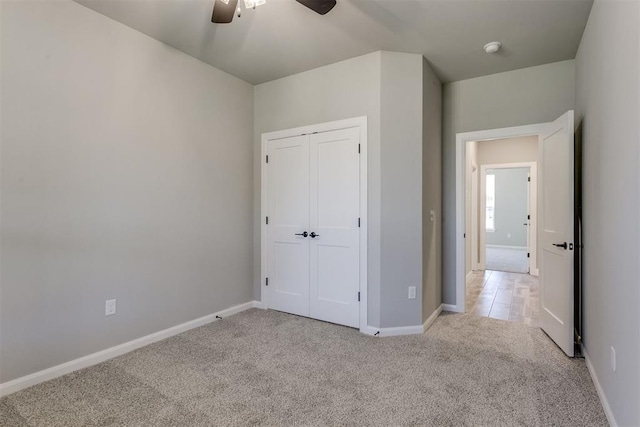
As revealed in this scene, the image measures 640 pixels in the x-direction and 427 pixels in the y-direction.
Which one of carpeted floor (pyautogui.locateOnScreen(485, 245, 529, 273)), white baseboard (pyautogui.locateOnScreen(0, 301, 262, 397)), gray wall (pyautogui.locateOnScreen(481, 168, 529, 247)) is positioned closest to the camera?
white baseboard (pyautogui.locateOnScreen(0, 301, 262, 397))

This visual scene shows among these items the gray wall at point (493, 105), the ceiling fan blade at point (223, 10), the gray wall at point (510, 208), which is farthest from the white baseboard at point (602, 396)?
the gray wall at point (510, 208)

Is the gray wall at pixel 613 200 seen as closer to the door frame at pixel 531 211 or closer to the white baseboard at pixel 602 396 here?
the white baseboard at pixel 602 396

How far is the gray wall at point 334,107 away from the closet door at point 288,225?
0.64 ft

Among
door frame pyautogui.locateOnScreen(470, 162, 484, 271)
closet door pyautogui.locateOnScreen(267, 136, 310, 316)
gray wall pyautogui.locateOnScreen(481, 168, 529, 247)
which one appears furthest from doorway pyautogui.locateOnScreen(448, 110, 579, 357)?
gray wall pyautogui.locateOnScreen(481, 168, 529, 247)

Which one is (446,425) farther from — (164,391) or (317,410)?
(164,391)

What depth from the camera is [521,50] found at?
2.99 metres

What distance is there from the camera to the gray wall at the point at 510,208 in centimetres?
898

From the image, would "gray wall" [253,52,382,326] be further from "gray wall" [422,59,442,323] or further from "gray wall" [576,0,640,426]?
"gray wall" [576,0,640,426]

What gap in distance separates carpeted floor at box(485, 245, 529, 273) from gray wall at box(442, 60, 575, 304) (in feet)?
10.9

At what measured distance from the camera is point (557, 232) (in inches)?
109

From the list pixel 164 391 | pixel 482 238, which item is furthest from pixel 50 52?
pixel 482 238

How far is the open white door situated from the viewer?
2.58 metres

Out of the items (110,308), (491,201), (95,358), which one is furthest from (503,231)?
(95,358)

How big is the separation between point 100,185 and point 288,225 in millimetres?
1795
